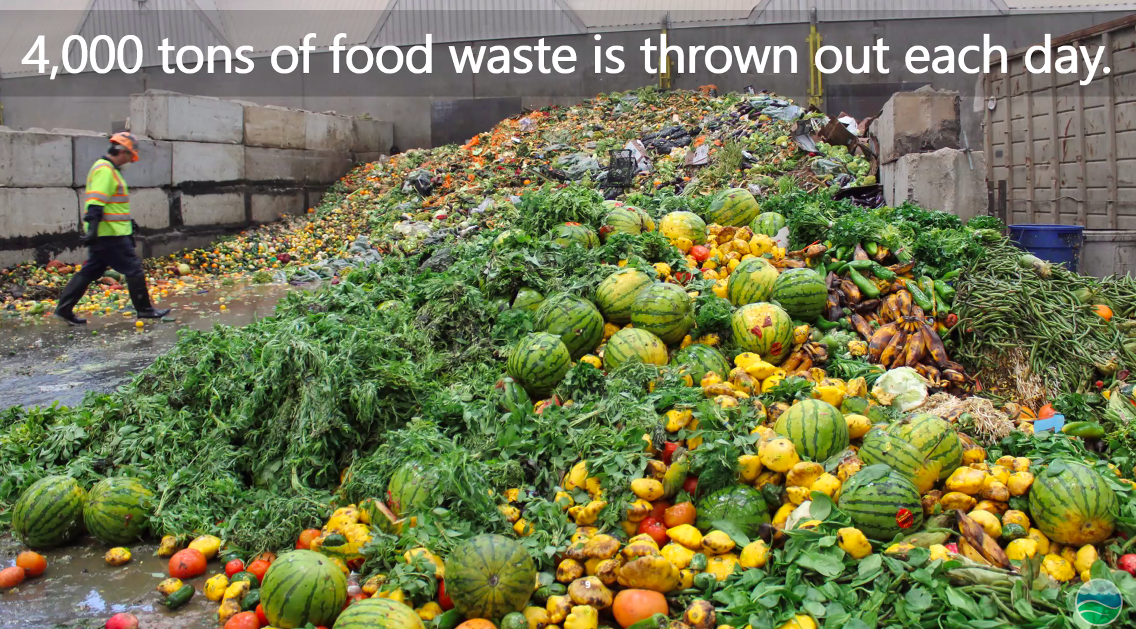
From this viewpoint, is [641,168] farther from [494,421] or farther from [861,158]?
[494,421]

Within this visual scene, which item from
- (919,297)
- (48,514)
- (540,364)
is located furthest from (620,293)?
(48,514)

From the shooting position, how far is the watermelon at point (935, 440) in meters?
3.40

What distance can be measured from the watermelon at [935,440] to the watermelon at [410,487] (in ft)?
7.04

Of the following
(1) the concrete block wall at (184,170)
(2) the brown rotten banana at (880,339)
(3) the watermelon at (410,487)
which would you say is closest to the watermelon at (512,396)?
(3) the watermelon at (410,487)

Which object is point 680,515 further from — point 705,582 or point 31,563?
point 31,563

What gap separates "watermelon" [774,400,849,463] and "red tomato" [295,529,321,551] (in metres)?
2.23

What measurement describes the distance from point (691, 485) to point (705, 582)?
0.54 metres

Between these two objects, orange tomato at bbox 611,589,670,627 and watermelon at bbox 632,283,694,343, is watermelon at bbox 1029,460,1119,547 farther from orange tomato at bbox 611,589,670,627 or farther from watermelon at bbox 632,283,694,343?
watermelon at bbox 632,283,694,343

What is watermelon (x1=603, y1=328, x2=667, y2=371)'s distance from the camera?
4359 millimetres

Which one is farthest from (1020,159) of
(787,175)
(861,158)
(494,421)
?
(494,421)

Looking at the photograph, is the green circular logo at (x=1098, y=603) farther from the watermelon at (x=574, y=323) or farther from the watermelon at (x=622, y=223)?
the watermelon at (x=622, y=223)

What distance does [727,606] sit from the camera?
2.82 metres

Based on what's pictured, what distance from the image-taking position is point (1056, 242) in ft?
22.5

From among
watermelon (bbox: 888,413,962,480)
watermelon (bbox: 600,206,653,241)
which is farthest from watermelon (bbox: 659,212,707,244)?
watermelon (bbox: 888,413,962,480)
